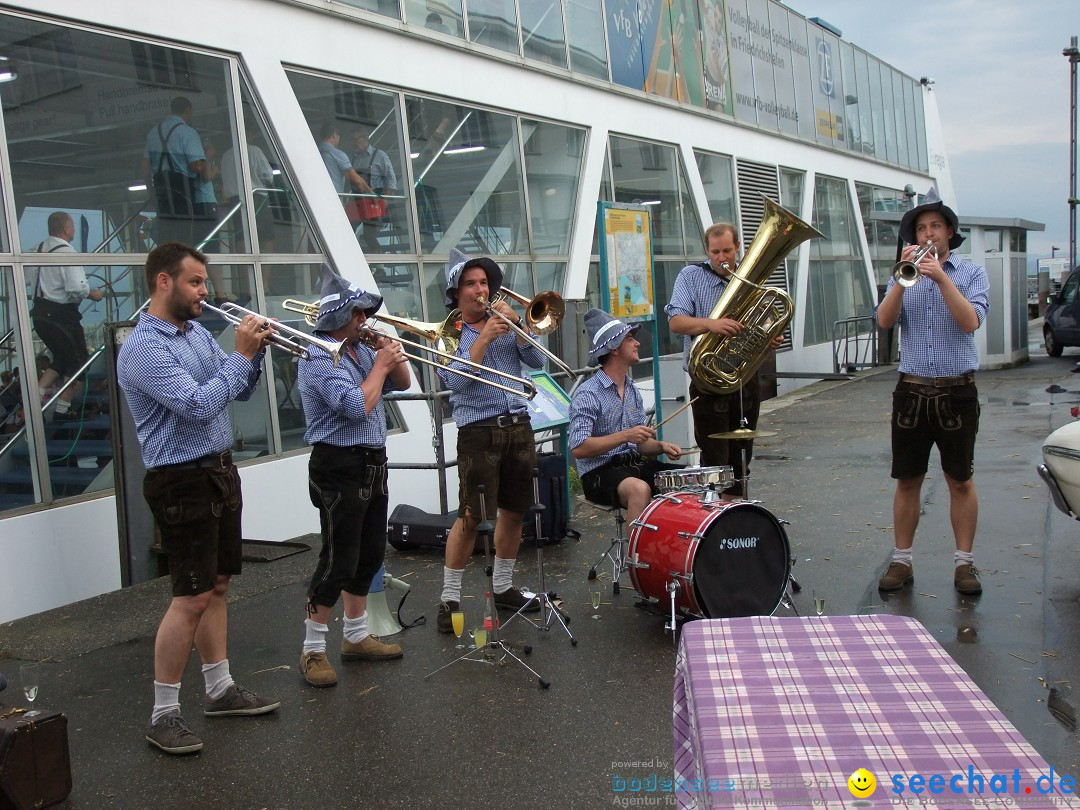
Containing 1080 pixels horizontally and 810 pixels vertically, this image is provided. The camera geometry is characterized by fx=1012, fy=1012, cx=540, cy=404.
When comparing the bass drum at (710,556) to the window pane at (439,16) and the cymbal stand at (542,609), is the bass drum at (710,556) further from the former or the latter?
the window pane at (439,16)

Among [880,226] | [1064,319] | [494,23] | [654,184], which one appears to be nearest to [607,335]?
[494,23]

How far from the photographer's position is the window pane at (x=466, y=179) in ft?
32.4

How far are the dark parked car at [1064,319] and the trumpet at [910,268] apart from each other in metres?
16.7

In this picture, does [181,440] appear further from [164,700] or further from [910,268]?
[910,268]

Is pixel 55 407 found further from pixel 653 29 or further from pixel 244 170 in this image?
pixel 653 29

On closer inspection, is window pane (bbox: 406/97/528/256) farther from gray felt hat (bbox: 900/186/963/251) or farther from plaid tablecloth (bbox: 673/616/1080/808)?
plaid tablecloth (bbox: 673/616/1080/808)

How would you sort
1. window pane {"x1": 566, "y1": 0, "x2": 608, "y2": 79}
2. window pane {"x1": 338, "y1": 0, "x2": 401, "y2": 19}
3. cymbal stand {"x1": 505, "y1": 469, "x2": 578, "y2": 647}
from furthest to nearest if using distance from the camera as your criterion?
1. window pane {"x1": 566, "y1": 0, "x2": 608, "y2": 79}
2. window pane {"x1": 338, "y1": 0, "x2": 401, "y2": 19}
3. cymbal stand {"x1": 505, "y1": 469, "x2": 578, "y2": 647}

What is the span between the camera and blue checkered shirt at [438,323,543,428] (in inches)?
207

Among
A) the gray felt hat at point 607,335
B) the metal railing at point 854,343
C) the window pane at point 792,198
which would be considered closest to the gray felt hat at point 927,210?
the gray felt hat at point 607,335

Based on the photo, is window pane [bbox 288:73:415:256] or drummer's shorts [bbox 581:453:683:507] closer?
drummer's shorts [bbox 581:453:683:507]

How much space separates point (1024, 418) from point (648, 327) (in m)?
5.07

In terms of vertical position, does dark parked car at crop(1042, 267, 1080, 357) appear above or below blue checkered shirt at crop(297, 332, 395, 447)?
below

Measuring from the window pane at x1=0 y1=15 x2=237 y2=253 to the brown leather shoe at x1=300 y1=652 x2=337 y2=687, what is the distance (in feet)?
12.1

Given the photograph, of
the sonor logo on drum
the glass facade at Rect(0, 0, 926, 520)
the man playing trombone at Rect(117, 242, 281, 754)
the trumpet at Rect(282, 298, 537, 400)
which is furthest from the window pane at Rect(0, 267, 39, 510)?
the sonor logo on drum
